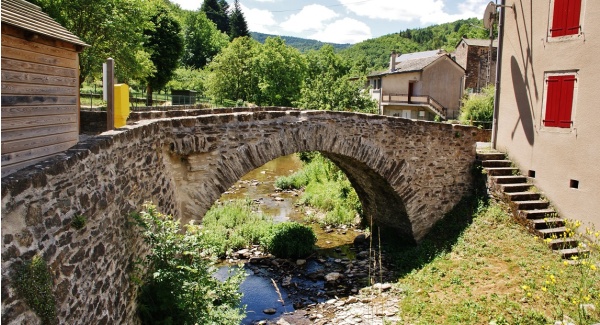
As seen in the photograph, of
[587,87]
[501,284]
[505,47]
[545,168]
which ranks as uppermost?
[505,47]

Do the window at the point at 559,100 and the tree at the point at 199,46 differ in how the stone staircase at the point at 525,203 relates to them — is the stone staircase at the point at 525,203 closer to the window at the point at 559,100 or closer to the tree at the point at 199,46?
the window at the point at 559,100

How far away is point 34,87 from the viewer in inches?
237

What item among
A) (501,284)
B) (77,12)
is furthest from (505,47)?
(77,12)

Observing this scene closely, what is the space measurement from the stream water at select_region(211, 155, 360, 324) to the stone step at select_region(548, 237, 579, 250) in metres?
4.79

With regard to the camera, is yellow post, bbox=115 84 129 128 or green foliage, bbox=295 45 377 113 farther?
green foliage, bbox=295 45 377 113

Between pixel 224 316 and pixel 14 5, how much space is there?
191 inches

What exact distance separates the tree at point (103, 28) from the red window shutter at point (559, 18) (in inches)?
635

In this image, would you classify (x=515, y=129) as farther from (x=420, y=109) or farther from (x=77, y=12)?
(x=420, y=109)

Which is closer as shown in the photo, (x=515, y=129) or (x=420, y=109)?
(x=515, y=129)

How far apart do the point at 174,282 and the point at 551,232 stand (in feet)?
27.0

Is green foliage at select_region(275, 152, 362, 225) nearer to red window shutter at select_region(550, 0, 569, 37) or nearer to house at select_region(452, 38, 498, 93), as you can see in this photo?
red window shutter at select_region(550, 0, 569, 37)

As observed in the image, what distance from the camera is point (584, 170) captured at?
9.57 meters

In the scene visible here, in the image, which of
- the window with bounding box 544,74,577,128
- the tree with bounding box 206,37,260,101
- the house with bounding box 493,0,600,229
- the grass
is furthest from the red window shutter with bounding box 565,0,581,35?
the tree with bounding box 206,37,260,101

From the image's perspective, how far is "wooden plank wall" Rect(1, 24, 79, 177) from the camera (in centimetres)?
540
